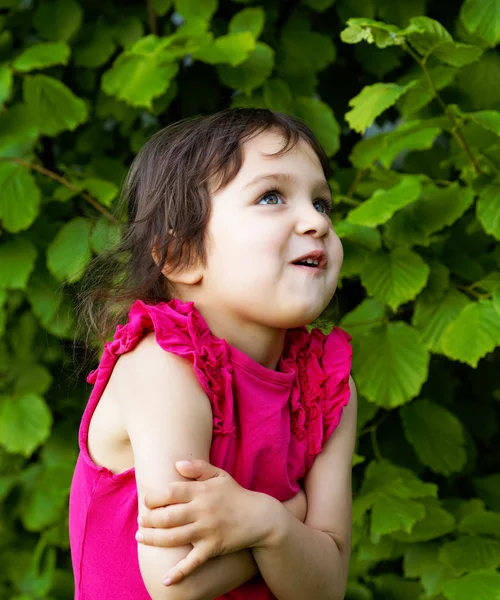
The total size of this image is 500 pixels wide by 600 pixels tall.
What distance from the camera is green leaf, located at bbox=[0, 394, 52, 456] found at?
7.02 feet

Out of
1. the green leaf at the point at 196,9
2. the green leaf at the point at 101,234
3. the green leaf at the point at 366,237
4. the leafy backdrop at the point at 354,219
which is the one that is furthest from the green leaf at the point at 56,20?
the green leaf at the point at 366,237

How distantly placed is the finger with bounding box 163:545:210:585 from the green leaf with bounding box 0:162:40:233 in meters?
1.16

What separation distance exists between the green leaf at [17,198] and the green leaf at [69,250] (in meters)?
0.08

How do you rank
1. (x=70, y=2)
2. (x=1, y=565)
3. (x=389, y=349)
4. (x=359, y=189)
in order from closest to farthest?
(x=389, y=349), (x=359, y=189), (x=70, y=2), (x=1, y=565)

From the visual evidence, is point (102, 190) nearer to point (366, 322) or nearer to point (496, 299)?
point (366, 322)

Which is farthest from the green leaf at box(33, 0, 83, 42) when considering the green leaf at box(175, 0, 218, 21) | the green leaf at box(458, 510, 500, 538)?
the green leaf at box(458, 510, 500, 538)

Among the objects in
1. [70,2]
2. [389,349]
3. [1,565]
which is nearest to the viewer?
[389,349]

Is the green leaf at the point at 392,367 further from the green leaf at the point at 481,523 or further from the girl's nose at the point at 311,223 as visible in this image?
the girl's nose at the point at 311,223

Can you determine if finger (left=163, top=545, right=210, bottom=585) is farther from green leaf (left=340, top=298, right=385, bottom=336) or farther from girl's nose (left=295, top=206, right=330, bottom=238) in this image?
green leaf (left=340, top=298, right=385, bottom=336)

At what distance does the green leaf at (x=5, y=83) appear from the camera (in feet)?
6.71

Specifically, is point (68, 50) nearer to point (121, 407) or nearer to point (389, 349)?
point (389, 349)

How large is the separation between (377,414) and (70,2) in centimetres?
123

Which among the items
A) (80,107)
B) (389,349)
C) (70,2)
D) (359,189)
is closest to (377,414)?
(389,349)

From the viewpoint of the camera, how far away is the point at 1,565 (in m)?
2.44
